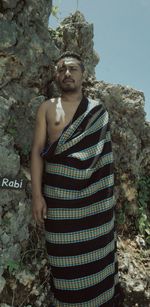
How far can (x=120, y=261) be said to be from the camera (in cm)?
397

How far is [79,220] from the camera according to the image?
10.2 ft

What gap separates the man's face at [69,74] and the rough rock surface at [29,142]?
34 centimetres

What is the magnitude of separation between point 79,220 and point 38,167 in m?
0.57

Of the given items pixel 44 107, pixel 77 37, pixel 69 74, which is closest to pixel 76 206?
pixel 44 107

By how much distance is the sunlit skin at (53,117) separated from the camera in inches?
124

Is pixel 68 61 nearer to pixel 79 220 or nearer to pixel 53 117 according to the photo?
pixel 53 117

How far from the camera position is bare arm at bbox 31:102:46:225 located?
3.13 metres

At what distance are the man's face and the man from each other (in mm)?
301

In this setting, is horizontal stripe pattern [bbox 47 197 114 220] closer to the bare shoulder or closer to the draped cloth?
the draped cloth

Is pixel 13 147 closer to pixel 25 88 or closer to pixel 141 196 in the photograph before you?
pixel 25 88

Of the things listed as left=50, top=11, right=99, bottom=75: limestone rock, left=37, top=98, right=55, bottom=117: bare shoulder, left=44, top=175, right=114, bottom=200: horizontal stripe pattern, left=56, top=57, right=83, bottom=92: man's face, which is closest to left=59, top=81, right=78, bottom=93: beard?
left=56, top=57, right=83, bottom=92: man's face

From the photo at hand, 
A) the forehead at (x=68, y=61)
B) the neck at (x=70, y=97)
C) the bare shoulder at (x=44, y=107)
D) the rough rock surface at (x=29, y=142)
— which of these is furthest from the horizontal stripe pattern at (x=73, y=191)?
the forehead at (x=68, y=61)

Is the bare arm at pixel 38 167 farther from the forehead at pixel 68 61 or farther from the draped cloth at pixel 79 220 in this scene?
the forehead at pixel 68 61

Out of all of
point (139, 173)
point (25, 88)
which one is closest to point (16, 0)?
point (25, 88)
